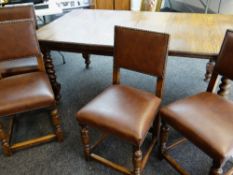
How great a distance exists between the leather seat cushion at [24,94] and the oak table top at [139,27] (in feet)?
1.16

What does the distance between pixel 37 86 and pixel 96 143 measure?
0.63m

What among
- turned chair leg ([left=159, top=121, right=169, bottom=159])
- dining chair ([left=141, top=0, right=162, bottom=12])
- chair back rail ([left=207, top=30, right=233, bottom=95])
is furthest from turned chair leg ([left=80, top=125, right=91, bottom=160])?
dining chair ([left=141, top=0, right=162, bottom=12])

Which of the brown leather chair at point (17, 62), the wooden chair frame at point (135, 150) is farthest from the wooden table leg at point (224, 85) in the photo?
the brown leather chair at point (17, 62)

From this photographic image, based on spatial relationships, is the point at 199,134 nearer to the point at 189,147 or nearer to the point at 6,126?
the point at 189,147

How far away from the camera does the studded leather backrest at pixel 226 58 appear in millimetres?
1361

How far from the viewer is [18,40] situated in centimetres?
170

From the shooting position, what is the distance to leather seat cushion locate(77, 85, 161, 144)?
1252mm

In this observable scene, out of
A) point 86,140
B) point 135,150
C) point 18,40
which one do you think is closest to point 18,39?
point 18,40

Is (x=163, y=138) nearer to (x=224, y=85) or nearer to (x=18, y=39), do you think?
(x=224, y=85)

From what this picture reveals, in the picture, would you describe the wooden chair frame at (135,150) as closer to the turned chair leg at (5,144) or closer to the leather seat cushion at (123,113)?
the leather seat cushion at (123,113)

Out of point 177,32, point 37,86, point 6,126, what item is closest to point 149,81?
point 177,32

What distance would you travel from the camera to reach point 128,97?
1.48m

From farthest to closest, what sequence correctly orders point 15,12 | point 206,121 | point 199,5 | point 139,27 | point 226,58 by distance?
point 199,5
point 15,12
point 139,27
point 226,58
point 206,121

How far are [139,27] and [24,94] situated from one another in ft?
3.57
